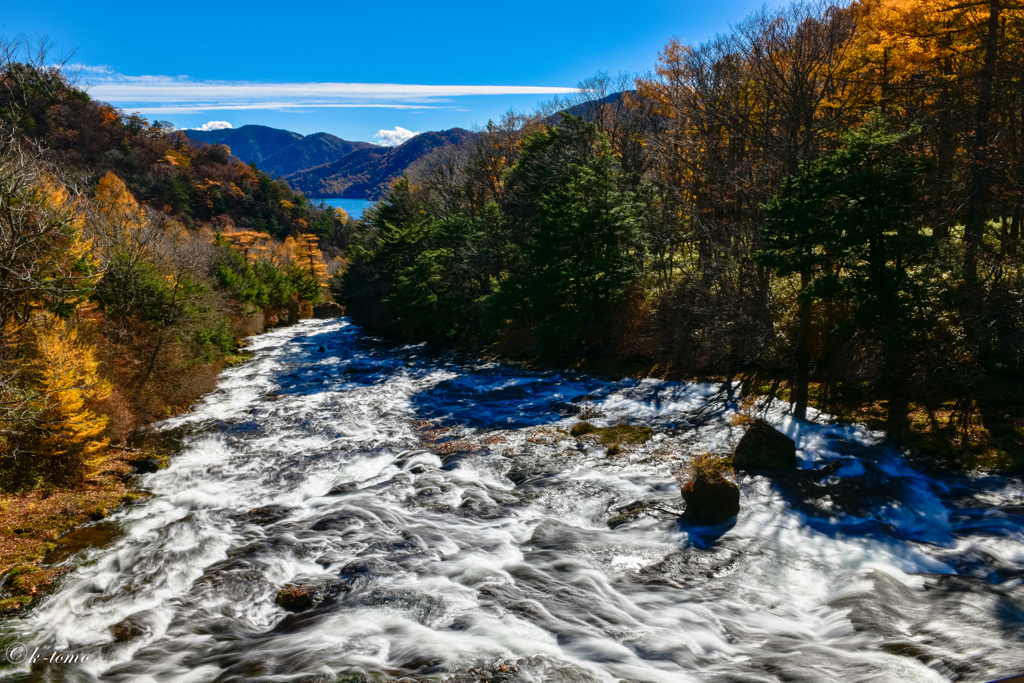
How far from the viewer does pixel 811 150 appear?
19.8 metres

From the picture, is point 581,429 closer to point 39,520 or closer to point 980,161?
point 980,161

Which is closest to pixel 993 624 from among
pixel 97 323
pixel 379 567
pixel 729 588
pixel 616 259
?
pixel 729 588

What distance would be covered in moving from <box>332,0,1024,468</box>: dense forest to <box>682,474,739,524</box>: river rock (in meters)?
5.50

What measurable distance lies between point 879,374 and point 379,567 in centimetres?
1488

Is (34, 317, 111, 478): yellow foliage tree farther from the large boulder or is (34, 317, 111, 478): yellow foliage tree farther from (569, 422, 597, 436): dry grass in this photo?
the large boulder

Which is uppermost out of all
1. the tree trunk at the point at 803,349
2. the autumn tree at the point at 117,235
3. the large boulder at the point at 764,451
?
the autumn tree at the point at 117,235

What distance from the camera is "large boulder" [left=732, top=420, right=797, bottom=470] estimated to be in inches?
516

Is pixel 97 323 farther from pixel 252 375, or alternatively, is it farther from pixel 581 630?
pixel 581 630

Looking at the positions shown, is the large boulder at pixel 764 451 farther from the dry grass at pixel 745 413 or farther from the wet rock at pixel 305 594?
the wet rock at pixel 305 594

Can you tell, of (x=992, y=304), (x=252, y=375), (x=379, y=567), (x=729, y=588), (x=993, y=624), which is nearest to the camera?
(x=993, y=624)

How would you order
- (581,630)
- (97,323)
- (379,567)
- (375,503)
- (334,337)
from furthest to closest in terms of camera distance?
1. (334,337)
2. (97,323)
3. (375,503)
4. (379,567)
5. (581,630)

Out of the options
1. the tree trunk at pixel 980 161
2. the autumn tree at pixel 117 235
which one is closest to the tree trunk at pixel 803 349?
the tree trunk at pixel 980 161

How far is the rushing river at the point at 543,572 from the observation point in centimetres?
731

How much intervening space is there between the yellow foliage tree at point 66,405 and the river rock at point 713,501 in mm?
13321
